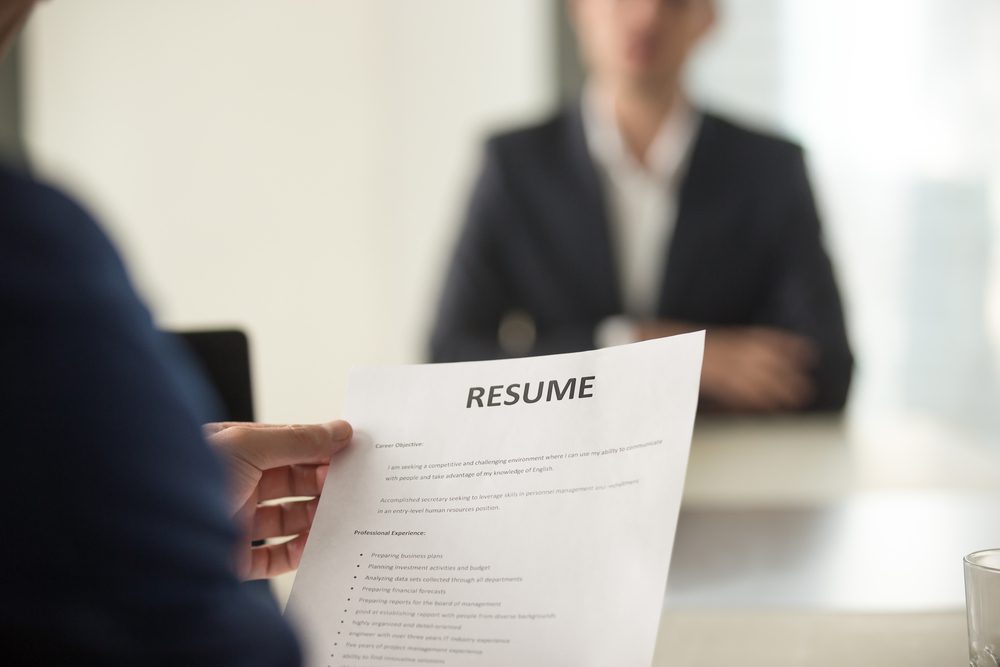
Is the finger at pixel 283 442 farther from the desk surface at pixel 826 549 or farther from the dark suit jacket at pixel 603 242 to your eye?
the dark suit jacket at pixel 603 242

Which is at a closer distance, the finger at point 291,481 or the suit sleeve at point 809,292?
the finger at point 291,481

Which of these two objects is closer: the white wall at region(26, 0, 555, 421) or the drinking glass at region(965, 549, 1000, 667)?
the drinking glass at region(965, 549, 1000, 667)

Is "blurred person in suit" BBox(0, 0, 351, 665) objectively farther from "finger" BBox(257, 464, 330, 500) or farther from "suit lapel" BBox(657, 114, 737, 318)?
"suit lapel" BBox(657, 114, 737, 318)

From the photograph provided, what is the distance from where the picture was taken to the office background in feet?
11.0

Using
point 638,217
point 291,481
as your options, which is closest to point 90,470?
point 291,481

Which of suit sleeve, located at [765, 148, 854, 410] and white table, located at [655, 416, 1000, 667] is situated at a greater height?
suit sleeve, located at [765, 148, 854, 410]

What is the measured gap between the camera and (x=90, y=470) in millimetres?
388

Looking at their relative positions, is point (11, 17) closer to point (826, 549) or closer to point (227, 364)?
point (227, 364)

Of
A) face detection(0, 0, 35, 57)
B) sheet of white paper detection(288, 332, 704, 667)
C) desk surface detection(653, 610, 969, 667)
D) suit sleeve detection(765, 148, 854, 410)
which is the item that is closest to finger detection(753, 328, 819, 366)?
suit sleeve detection(765, 148, 854, 410)

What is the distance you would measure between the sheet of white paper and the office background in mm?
2641

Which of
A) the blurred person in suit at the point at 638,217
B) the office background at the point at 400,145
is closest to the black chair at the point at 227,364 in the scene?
the blurred person in suit at the point at 638,217

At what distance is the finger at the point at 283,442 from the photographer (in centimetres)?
67

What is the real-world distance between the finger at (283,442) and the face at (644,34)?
6.11 feet

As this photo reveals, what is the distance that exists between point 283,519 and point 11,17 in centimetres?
49
